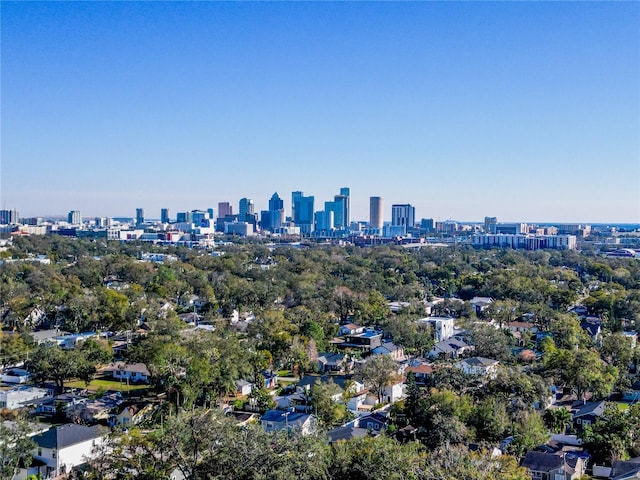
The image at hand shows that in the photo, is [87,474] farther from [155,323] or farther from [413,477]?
[155,323]

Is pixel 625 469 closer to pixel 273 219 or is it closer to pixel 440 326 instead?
pixel 440 326

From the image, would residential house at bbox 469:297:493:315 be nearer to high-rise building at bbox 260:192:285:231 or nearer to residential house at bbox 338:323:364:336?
residential house at bbox 338:323:364:336

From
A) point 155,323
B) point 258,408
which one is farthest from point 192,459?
point 155,323

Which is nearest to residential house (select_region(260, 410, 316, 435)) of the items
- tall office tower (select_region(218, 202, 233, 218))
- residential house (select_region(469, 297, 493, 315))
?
residential house (select_region(469, 297, 493, 315))

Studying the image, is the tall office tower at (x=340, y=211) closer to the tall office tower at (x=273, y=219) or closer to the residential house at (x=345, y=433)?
the tall office tower at (x=273, y=219)

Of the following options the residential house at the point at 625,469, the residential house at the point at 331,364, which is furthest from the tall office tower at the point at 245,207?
the residential house at the point at 625,469

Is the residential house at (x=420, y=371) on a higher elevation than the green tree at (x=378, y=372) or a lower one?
lower

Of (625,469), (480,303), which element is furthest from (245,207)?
(625,469)
